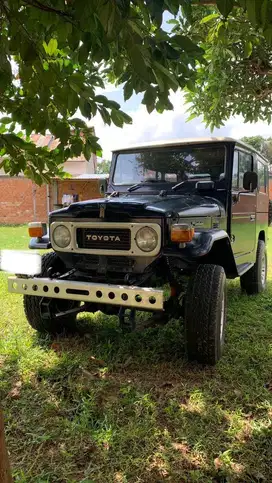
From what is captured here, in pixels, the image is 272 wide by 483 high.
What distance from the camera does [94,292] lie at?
9.17 ft

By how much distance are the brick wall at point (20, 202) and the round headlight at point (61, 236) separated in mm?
14438

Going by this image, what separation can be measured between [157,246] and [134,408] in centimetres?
113

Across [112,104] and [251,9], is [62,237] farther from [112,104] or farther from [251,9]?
[251,9]

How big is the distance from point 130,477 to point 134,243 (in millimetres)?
1559

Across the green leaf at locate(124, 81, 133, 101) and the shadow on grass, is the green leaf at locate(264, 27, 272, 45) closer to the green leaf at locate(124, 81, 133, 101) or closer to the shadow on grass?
the green leaf at locate(124, 81, 133, 101)

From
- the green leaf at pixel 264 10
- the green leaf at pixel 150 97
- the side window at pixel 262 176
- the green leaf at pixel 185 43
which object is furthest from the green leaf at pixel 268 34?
the side window at pixel 262 176

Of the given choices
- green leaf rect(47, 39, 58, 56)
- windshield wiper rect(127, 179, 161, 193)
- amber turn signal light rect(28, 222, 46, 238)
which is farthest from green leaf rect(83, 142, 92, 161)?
windshield wiper rect(127, 179, 161, 193)

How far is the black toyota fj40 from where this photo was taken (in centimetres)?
289

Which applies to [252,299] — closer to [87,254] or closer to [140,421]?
[87,254]

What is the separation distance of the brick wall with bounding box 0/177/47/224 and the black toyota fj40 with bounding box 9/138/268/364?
13.8 m

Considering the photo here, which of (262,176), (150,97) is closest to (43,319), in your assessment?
(150,97)

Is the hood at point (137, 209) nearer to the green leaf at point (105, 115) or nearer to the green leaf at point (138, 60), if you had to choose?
the green leaf at point (105, 115)

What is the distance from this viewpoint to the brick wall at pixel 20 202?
1738 cm

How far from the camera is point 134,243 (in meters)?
2.97
